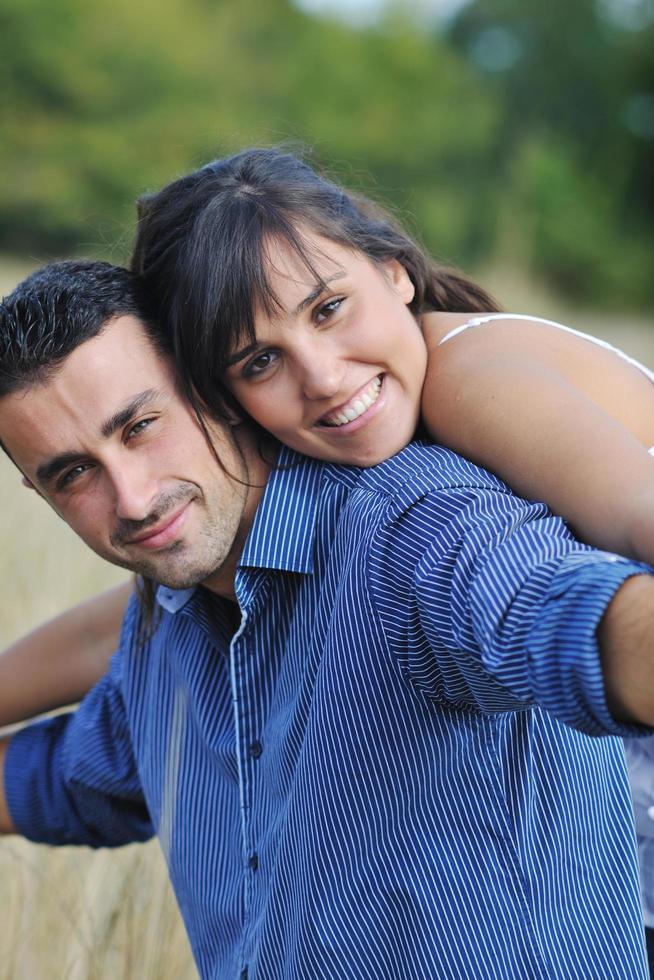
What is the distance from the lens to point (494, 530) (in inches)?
60.6

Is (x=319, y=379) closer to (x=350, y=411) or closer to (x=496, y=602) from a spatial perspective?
(x=350, y=411)

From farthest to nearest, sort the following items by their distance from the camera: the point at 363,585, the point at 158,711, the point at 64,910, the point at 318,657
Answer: the point at 64,910 → the point at 158,711 → the point at 318,657 → the point at 363,585

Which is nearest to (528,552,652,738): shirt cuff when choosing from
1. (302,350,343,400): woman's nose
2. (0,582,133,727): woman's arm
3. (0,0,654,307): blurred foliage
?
(302,350,343,400): woman's nose

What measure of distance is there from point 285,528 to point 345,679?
0.33 metres

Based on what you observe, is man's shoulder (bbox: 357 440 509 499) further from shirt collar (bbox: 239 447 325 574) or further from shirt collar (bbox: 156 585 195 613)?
shirt collar (bbox: 156 585 195 613)

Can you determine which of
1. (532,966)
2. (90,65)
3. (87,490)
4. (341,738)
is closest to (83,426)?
(87,490)

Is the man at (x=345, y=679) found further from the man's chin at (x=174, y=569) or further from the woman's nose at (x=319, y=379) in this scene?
the woman's nose at (x=319, y=379)

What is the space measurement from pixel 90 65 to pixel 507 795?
26.1m

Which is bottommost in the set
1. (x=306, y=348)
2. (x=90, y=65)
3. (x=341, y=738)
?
(x=90, y=65)

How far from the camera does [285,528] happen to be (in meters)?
1.99

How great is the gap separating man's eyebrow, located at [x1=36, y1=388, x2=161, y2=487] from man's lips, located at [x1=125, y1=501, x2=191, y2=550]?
0.20 m

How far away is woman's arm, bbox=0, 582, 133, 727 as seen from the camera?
2.83 metres

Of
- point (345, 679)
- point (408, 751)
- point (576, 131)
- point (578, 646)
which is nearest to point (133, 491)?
point (345, 679)

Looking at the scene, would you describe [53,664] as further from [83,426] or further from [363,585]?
[363,585]
